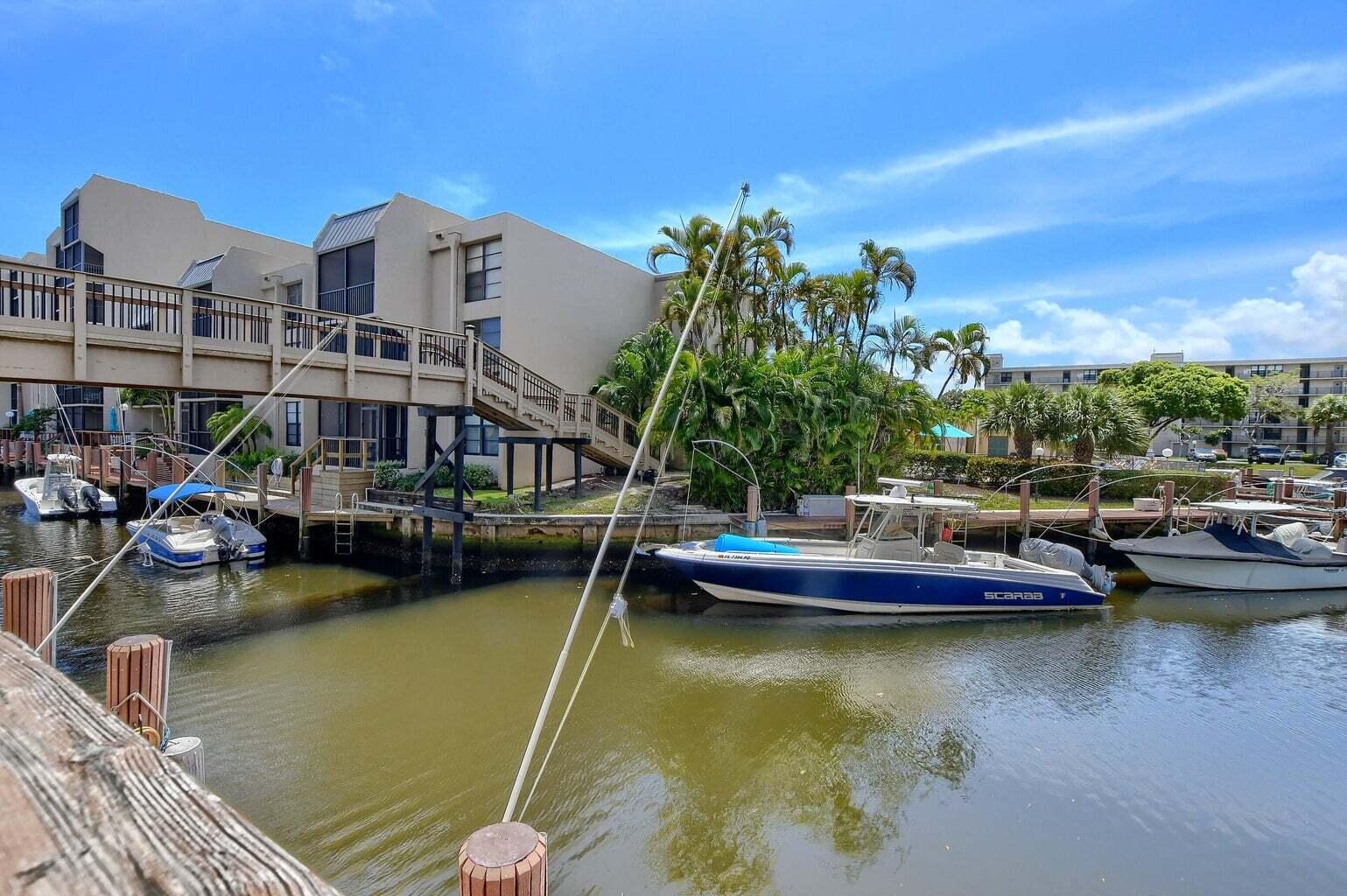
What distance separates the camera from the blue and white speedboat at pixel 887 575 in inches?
532

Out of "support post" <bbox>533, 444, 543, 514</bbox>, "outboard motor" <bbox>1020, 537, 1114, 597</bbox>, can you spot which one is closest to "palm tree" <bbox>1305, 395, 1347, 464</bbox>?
"outboard motor" <bbox>1020, 537, 1114, 597</bbox>

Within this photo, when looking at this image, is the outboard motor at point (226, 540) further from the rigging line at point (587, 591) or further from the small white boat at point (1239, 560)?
the small white boat at point (1239, 560)

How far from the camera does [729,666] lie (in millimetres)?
10883

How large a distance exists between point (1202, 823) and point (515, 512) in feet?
46.4

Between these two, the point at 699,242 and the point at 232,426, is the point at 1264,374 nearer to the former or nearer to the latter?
the point at 699,242

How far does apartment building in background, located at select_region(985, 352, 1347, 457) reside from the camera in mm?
68938

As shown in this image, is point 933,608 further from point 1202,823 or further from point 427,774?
point 427,774

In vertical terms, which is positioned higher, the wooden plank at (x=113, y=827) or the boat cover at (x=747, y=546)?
the wooden plank at (x=113, y=827)

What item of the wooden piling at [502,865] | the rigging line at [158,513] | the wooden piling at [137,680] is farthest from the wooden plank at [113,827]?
the wooden piling at [137,680]

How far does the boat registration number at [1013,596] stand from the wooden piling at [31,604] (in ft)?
46.8

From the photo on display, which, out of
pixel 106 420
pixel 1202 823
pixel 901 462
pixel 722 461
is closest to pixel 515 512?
pixel 722 461

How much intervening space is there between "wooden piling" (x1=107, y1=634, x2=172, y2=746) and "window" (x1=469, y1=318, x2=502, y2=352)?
19026 millimetres

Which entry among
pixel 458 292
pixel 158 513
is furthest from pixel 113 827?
pixel 458 292

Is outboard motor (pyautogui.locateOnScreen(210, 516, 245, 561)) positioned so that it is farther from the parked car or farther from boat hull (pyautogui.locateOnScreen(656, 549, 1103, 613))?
the parked car
